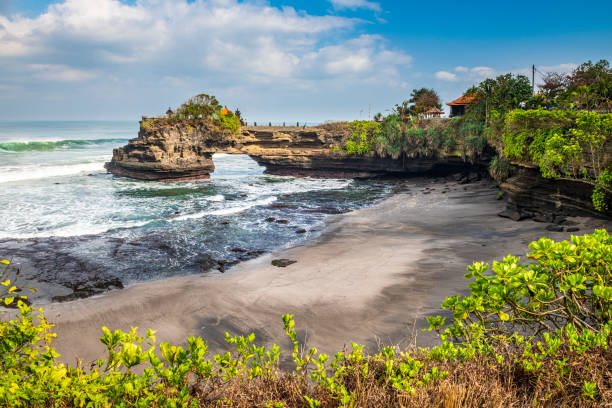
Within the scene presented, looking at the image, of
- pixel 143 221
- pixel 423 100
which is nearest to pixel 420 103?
pixel 423 100

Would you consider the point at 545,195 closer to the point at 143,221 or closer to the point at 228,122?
the point at 143,221

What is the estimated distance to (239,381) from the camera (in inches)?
111

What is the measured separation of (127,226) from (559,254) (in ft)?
59.2

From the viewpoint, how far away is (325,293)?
9.33m

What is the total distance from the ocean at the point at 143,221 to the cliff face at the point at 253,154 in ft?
6.53

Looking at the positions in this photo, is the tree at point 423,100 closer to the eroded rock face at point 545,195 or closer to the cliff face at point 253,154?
the cliff face at point 253,154

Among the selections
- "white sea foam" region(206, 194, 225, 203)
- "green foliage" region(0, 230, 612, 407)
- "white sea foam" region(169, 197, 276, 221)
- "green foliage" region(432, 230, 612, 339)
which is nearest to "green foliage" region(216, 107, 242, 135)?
"white sea foam" region(206, 194, 225, 203)

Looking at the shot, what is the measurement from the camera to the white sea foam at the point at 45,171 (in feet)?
105

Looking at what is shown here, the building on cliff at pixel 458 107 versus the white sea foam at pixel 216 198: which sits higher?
the building on cliff at pixel 458 107

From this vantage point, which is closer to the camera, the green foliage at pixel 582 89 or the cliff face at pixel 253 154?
the green foliage at pixel 582 89

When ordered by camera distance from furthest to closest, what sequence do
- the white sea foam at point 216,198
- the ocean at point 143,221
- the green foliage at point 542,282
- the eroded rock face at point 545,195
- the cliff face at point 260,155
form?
the cliff face at point 260,155, the white sea foam at point 216,198, the eroded rock face at point 545,195, the ocean at point 143,221, the green foliage at point 542,282

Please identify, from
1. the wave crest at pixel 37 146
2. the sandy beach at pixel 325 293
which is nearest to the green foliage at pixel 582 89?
the sandy beach at pixel 325 293

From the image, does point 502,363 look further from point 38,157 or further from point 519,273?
point 38,157

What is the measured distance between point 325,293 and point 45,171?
3836cm
